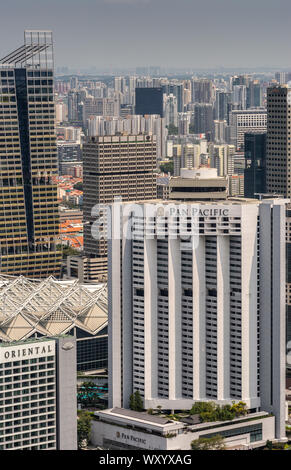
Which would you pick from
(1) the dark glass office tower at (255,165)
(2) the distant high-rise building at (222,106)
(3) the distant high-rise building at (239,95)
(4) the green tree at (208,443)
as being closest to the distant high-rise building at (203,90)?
(3) the distant high-rise building at (239,95)

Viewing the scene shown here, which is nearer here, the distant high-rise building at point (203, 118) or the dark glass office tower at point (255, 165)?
the dark glass office tower at point (255, 165)

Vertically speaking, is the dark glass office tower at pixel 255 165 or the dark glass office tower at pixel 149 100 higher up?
the dark glass office tower at pixel 149 100

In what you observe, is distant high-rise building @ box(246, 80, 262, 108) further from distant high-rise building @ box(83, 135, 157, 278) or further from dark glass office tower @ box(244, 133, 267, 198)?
distant high-rise building @ box(83, 135, 157, 278)

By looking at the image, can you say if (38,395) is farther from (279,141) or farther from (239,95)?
(239,95)

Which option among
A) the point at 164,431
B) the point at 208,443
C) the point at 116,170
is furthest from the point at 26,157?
the point at 208,443

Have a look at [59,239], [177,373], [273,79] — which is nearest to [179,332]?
[177,373]

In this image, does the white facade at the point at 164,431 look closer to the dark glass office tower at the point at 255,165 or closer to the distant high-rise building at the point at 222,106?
the dark glass office tower at the point at 255,165

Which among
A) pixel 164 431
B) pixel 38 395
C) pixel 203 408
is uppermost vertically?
pixel 38 395
